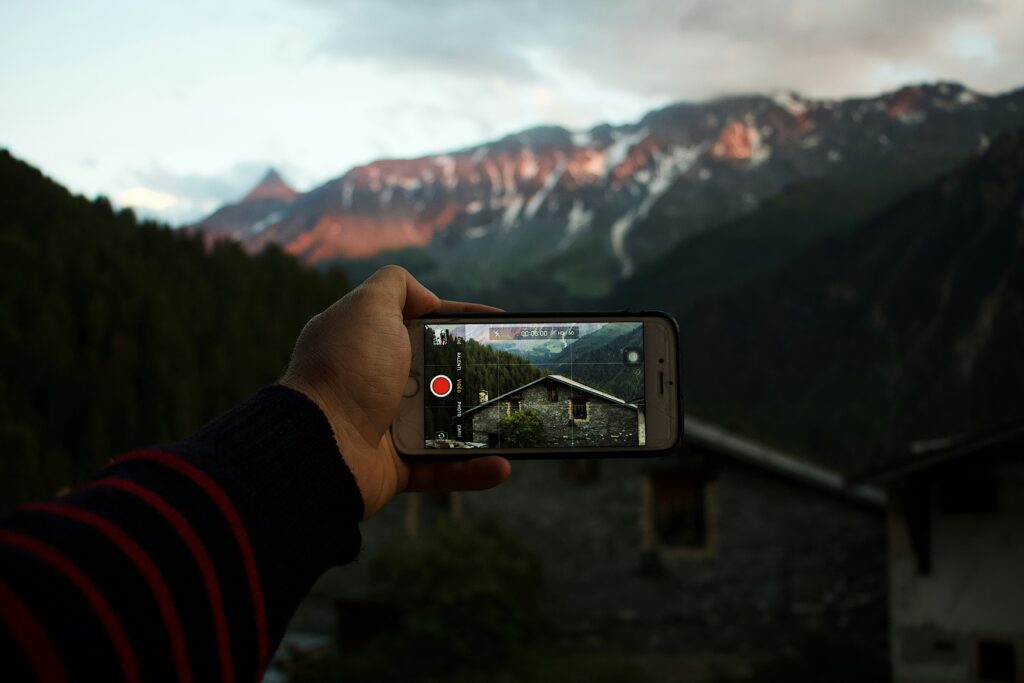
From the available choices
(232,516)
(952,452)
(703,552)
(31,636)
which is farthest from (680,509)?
(31,636)

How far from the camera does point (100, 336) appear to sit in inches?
1074

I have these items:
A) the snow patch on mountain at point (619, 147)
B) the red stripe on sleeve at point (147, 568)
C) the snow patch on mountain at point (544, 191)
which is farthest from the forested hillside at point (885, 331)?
the snow patch on mountain at point (619, 147)

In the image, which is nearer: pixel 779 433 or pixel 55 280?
pixel 55 280

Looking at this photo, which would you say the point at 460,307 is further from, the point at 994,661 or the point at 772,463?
the point at 772,463

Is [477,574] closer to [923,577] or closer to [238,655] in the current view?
[923,577]

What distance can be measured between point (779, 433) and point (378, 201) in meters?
49.8

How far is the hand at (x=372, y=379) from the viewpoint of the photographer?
5.75 ft

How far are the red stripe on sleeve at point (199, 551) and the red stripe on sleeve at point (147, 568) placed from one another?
0.05 metres

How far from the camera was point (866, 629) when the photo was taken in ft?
48.5

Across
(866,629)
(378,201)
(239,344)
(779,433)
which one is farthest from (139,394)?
(378,201)

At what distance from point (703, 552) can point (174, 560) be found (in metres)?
15.5

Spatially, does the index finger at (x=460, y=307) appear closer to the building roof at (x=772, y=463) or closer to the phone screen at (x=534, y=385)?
the phone screen at (x=534, y=385)

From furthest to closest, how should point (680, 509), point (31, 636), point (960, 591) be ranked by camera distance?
point (680, 509) < point (960, 591) < point (31, 636)

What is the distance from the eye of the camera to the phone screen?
7.14ft
